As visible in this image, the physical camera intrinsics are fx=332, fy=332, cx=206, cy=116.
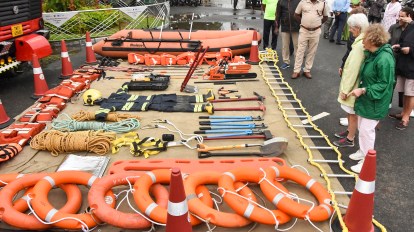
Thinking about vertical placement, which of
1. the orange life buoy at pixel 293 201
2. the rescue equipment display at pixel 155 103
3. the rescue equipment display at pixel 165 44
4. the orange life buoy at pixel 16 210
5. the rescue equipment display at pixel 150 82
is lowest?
the orange life buoy at pixel 16 210

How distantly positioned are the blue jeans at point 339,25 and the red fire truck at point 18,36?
9.00 metres

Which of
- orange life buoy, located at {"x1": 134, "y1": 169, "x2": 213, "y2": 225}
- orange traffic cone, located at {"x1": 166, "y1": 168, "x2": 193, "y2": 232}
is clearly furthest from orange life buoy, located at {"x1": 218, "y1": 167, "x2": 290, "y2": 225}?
orange traffic cone, located at {"x1": 166, "y1": 168, "x2": 193, "y2": 232}

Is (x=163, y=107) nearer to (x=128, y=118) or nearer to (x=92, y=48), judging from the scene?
(x=128, y=118)

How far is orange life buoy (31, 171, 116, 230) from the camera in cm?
312

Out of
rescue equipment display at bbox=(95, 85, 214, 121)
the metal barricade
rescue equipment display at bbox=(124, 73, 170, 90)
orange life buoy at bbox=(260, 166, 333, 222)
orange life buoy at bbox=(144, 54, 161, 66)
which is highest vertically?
the metal barricade

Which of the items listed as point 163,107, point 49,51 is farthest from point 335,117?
point 49,51

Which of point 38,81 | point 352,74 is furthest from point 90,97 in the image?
point 352,74

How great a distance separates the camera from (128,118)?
5480mm

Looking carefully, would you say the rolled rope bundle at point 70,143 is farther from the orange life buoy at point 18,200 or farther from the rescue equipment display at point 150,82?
the rescue equipment display at point 150,82

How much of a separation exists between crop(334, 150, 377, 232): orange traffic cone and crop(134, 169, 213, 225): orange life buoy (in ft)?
4.53

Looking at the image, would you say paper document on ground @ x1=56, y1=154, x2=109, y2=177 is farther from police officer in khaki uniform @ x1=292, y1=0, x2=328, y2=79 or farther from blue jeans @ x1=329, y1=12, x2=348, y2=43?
blue jeans @ x1=329, y1=12, x2=348, y2=43

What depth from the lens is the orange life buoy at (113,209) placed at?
3107 mm

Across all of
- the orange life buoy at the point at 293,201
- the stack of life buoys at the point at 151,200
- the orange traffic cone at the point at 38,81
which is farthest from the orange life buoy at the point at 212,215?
the orange traffic cone at the point at 38,81

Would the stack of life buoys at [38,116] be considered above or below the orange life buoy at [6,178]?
above
